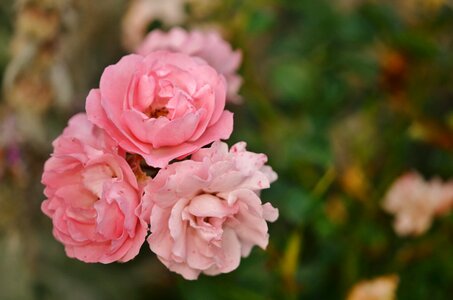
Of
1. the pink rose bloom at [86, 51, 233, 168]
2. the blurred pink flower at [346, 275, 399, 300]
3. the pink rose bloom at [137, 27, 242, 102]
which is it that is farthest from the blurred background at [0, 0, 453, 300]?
the pink rose bloom at [86, 51, 233, 168]

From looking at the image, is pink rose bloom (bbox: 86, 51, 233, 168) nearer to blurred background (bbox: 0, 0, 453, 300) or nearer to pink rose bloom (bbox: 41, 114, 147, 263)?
pink rose bloom (bbox: 41, 114, 147, 263)

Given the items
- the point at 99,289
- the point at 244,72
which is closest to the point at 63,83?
the point at 244,72

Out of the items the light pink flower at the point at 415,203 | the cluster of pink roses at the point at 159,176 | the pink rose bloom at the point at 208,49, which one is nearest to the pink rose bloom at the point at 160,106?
the cluster of pink roses at the point at 159,176

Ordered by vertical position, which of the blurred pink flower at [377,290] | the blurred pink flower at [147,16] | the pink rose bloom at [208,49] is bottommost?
the blurred pink flower at [377,290]

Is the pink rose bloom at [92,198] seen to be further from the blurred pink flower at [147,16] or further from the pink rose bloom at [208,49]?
the blurred pink flower at [147,16]

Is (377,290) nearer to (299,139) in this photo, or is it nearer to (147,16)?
(299,139)

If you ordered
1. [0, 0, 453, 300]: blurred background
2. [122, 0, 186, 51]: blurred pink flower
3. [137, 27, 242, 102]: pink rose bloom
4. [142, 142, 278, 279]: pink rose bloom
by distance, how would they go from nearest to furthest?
[142, 142, 278, 279]: pink rose bloom < [137, 27, 242, 102]: pink rose bloom < [0, 0, 453, 300]: blurred background < [122, 0, 186, 51]: blurred pink flower

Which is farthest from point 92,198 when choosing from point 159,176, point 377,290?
point 377,290
